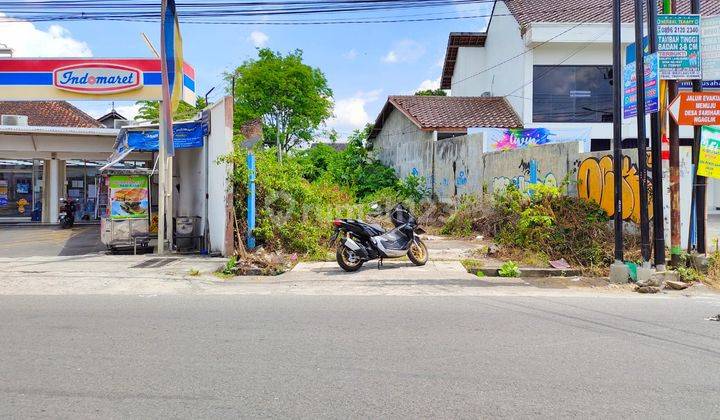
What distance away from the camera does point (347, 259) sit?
10.5 meters

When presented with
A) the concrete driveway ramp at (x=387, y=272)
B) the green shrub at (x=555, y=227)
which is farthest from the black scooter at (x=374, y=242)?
the green shrub at (x=555, y=227)

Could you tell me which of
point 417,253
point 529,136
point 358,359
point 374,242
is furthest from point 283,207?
point 529,136

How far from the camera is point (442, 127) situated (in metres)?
20.8

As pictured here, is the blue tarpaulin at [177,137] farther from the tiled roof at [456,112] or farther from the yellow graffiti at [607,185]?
the tiled roof at [456,112]

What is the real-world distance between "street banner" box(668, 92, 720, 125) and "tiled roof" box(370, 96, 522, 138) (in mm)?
11276

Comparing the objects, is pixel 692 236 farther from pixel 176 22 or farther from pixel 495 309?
pixel 176 22

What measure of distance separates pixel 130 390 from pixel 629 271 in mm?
8111

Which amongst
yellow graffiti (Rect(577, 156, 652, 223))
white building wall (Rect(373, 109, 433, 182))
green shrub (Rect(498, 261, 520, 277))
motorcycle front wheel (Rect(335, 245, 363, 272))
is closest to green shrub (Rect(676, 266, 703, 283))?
yellow graffiti (Rect(577, 156, 652, 223))

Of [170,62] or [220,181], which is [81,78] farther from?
[220,181]

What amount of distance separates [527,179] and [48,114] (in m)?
23.5

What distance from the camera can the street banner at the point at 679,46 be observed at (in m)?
9.40

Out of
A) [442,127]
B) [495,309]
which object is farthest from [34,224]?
[495,309]

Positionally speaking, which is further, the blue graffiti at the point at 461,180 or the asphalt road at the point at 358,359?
the blue graffiti at the point at 461,180

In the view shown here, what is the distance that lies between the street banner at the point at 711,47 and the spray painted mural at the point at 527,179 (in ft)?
13.8
